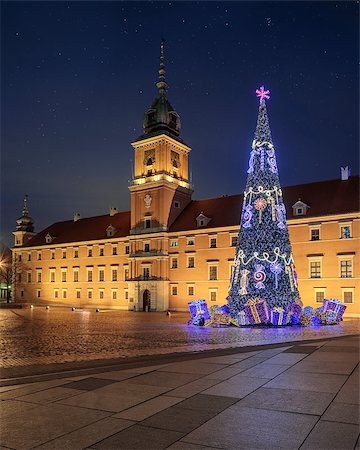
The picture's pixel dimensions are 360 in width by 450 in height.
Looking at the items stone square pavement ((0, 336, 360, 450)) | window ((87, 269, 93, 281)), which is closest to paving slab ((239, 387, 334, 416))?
stone square pavement ((0, 336, 360, 450))

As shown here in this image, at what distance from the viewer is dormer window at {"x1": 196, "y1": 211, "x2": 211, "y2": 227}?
53500 mm

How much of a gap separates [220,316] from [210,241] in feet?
77.7

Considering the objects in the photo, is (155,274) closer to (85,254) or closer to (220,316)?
(85,254)

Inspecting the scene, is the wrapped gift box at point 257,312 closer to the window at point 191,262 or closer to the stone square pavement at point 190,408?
the stone square pavement at point 190,408

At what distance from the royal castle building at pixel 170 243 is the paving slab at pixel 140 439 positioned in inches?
1477

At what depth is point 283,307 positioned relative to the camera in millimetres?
27531

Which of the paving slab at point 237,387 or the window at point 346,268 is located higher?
the window at point 346,268

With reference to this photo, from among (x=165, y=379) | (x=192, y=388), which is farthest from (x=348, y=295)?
(x=192, y=388)

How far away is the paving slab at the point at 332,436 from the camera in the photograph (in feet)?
20.1

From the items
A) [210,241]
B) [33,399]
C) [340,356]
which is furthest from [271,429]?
[210,241]

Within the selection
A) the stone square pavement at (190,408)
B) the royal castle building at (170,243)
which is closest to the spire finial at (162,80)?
the royal castle building at (170,243)

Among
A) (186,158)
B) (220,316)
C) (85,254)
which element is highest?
(186,158)

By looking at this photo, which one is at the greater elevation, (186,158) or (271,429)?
(186,158)

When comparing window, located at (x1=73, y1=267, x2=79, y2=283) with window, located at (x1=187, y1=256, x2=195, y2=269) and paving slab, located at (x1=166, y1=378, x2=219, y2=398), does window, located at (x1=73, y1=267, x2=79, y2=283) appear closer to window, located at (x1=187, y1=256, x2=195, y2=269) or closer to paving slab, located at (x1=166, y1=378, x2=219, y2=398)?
window, located at (x1=187, y1=256, x2=195, y2=269)
